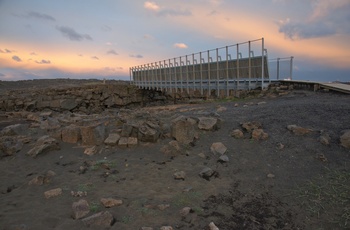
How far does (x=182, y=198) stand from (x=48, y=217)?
2.25 meters

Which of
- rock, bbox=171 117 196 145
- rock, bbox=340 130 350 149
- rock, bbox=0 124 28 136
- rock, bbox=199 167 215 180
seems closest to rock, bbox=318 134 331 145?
rock, bbox=340 130 350 149

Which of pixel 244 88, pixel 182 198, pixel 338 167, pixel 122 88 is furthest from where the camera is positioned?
pixel 122 88

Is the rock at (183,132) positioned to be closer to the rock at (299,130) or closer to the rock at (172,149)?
the rock at (172,149)

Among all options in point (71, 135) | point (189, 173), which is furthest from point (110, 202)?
point (71, 135)

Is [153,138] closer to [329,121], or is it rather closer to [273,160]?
[273,160]

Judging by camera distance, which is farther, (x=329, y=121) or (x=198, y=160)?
(x=329, y=121)

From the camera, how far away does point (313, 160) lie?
601 centimetres

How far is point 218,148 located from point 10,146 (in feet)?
19.9

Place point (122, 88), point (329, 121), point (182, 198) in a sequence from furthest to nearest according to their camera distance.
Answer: point (122, 88), point (329, 121), point (182, 198)

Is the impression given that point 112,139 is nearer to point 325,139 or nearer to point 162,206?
point 162,206

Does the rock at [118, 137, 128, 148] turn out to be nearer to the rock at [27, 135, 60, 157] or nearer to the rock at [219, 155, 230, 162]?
the rock at [27, 135, 60, 157]

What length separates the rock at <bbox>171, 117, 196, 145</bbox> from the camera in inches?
297

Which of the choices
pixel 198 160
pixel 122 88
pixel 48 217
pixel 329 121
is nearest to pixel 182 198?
pixel 198 160

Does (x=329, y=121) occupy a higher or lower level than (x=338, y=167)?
higher
